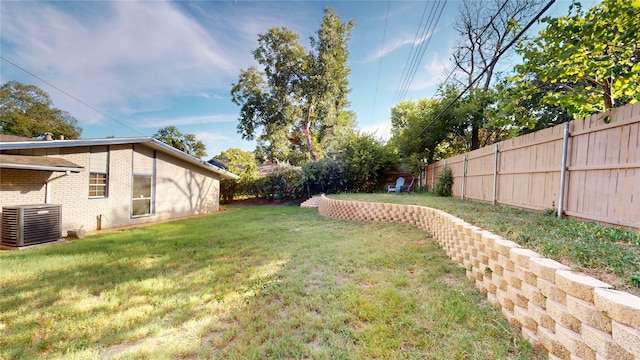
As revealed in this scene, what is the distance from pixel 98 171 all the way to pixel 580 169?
38.6 ft

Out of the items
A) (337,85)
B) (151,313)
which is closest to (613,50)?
(151,313)

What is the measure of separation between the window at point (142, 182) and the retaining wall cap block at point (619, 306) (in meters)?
11.0

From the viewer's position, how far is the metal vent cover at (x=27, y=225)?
5293 millimetres

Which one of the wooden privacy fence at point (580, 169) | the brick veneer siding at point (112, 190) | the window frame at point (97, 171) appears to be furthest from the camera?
the window frame at point (97, 171)

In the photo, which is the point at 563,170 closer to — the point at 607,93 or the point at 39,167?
the point at 607,93

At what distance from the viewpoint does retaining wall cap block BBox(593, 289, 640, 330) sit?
1.07m

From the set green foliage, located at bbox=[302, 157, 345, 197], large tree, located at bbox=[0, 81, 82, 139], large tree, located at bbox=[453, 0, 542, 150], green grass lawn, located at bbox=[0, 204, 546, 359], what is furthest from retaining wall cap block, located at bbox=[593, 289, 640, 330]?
large tree, located at bbox=[0, 81, 82, 139]

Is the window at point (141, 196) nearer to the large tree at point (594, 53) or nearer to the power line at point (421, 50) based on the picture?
the power line at point (421, 50)

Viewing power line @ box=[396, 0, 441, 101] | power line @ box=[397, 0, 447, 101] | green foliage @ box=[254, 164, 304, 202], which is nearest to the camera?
power line @ box=[397, 0, 447, 101]

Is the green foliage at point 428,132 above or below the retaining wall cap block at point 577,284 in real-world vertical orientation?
above

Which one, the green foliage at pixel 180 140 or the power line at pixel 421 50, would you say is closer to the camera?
the power line at pixel 421 50

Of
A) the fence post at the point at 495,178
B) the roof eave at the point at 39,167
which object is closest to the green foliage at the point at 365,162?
the fence post at the point at 495,178

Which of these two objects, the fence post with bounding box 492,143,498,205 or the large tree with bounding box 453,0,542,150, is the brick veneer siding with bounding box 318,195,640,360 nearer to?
the fence post with bounding box 492,143,498,205

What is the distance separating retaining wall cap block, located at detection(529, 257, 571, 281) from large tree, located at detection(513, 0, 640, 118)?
5.01m
